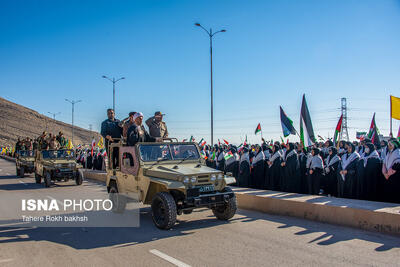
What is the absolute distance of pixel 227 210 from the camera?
798cm

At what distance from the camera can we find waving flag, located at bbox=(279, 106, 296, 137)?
621 inches

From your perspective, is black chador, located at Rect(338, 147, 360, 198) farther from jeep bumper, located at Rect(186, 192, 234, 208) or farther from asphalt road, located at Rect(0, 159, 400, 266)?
jeep bumper, located at Rect(186, 192, 234, 208)

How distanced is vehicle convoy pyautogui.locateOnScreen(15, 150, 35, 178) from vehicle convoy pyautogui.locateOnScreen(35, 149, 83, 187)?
4.12 m

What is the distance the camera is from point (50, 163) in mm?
17312

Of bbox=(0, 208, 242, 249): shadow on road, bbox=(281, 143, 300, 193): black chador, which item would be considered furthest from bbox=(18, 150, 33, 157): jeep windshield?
bbox=(281, 143, 300, 193): black chador

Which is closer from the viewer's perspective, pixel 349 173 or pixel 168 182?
pixel 168 182

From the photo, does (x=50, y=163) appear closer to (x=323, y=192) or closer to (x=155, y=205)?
(x=155, y=205)

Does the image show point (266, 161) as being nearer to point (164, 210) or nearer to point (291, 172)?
point (291, 172)

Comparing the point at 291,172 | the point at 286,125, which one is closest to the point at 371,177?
the point at 291,172

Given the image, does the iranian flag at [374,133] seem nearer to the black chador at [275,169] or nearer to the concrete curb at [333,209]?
the black chador at [275,169]

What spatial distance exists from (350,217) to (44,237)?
634 centimetres

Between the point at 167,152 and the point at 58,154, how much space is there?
12.0 meters

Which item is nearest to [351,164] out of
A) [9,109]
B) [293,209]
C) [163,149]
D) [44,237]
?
[293,209]

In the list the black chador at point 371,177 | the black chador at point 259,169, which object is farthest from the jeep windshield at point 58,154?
the black chador at point 371,177
